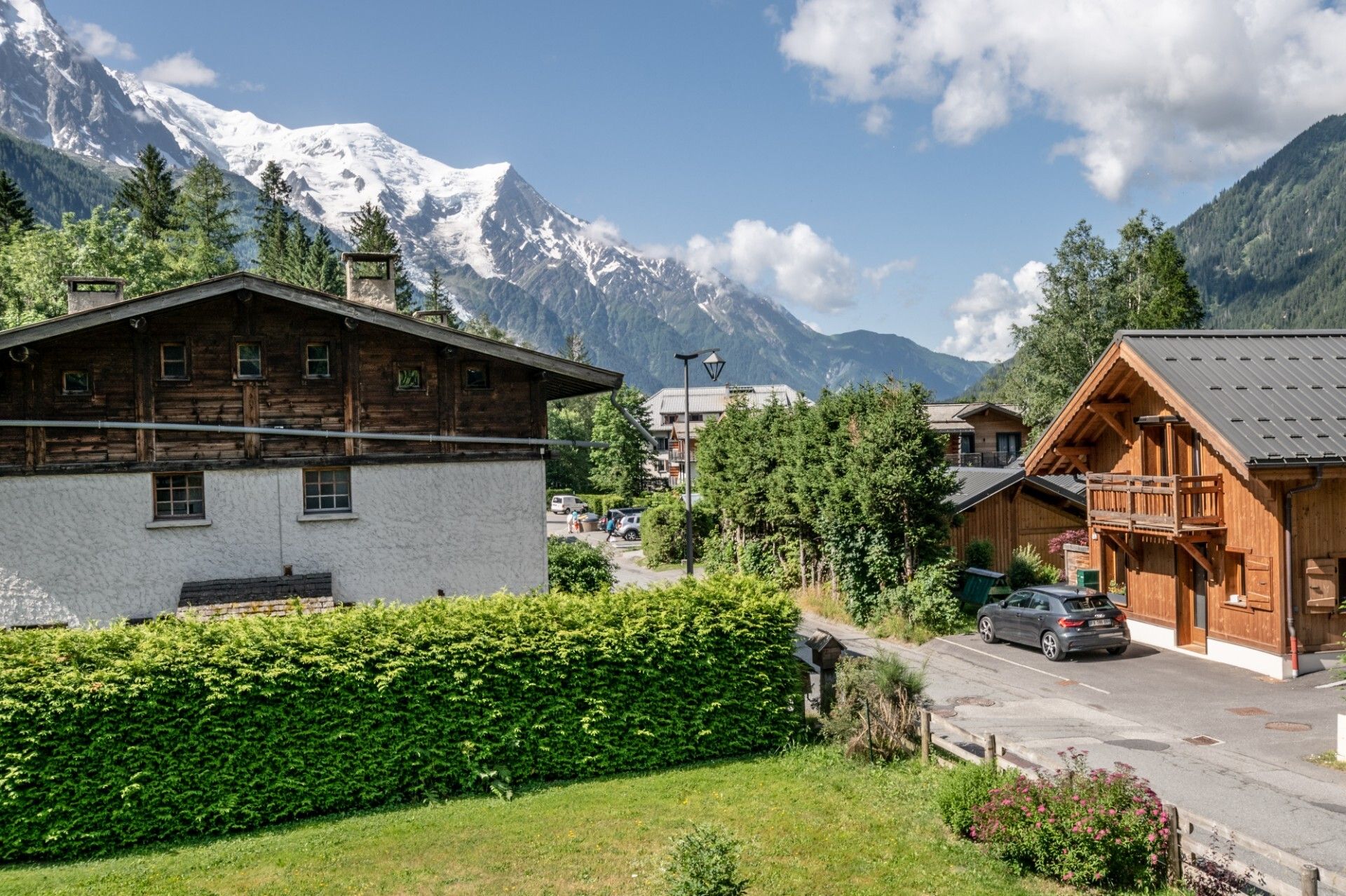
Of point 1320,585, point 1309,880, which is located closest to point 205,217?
point 1320,585

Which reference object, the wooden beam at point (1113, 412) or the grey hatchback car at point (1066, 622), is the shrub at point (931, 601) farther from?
the wooden beam at point (1113, 412)

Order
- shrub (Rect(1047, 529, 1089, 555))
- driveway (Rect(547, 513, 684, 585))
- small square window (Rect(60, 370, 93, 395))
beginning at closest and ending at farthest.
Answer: small square window (Rect(60, 370, 93, 395)) → shrub (Rect(1047, 529, 1089, 555)) → driveway (Rect(547, 513, 684, 585))

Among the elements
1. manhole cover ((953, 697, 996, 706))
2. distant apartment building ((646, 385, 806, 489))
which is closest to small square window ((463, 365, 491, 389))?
manhole cover ((953, 697, 996, 706))

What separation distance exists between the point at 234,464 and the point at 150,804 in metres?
8.73

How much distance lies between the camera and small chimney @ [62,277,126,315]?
2086 centimetres

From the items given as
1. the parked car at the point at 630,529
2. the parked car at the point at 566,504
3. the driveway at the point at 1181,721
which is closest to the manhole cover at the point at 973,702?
the driveway at the point at 1181,721

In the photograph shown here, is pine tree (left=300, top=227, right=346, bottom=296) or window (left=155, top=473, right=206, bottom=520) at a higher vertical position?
pine tree (left=300, top=227, right=346, bottom=296)

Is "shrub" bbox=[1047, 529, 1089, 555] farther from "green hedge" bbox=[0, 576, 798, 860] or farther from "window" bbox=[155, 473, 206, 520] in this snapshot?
"window" bbox=[155, 473, 206, 520]

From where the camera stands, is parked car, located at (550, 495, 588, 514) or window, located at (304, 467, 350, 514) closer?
window, located at (304, 467, 350, 514)

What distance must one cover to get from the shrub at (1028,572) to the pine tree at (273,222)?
62.9 meters

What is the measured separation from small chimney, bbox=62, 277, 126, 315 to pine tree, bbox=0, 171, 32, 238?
49303 mm

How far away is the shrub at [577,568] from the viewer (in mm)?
26688

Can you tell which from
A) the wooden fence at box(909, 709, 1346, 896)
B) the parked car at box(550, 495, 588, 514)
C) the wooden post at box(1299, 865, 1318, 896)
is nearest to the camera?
the wooden post at box(1299, 865, 1318, 896)

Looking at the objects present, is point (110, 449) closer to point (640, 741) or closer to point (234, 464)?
point (234, 464)
